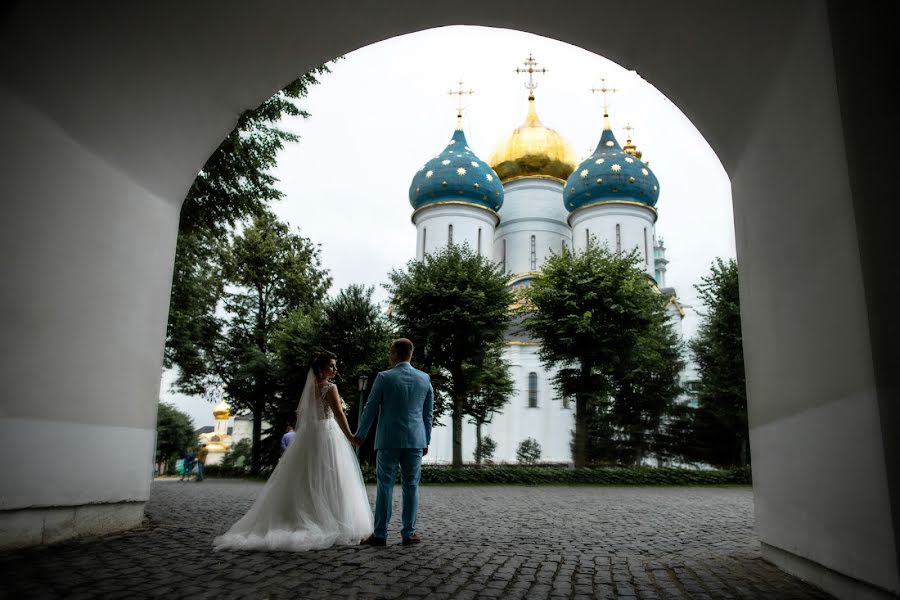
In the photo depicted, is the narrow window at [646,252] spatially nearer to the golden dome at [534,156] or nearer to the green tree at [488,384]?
the golden dome at [534,156]

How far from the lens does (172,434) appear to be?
60000 mm

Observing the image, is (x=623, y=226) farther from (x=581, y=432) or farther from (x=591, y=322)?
(x=581, y=432)

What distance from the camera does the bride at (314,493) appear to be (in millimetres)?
5812

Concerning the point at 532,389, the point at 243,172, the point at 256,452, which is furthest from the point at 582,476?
the point at 532,389

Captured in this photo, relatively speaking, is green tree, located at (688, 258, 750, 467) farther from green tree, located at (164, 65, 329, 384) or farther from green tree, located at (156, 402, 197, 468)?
green tree, located at (156, 402, 197, 468)

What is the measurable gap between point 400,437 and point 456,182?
3241 centimetres

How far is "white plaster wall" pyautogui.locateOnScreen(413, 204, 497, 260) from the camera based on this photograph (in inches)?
1475

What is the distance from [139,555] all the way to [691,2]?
556 cm

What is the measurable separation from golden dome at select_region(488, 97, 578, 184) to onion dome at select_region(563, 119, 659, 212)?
4.77m

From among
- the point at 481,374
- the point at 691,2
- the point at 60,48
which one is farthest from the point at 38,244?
the point at 481,374

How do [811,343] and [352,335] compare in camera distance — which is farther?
[352,335]

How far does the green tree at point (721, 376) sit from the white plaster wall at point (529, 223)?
13.5 meters

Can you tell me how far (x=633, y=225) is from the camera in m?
37.3

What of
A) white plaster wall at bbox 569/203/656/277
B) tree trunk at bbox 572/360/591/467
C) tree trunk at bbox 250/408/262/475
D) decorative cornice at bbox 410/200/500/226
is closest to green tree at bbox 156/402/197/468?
decorative cornice at bbox 410/200/500/226
